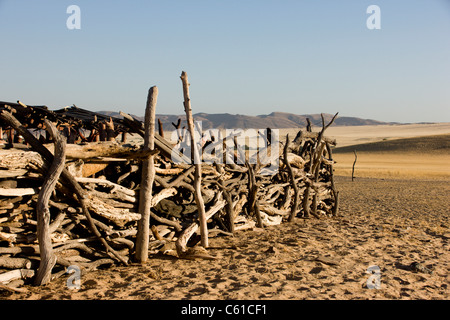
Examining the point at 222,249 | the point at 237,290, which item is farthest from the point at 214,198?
the point at 237,290

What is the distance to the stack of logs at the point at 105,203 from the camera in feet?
14.6

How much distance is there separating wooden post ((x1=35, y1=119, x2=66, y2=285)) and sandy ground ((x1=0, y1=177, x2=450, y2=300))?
19 centimetres

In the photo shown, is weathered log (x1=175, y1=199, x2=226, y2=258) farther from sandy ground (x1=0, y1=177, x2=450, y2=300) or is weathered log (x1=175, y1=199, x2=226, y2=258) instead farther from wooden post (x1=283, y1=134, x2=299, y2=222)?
wooden post (x1=283, y1=134, x2=299, y2=222)

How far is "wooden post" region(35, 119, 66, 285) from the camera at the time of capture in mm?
4359

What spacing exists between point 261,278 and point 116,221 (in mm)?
1999

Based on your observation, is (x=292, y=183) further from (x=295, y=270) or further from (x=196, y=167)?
(x=295, y=270)

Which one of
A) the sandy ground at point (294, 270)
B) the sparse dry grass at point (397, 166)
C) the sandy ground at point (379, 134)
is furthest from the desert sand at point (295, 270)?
the sandy ground at point (379, 134)

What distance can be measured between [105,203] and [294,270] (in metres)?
2.61

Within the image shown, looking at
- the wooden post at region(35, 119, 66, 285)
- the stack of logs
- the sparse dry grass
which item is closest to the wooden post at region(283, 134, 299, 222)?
the stack of logs

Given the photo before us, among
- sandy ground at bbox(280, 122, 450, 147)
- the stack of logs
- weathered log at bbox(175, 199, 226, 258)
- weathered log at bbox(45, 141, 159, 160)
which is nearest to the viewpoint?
the stack of logs

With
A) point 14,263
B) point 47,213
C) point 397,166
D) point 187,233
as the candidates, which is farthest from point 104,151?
point 397,166

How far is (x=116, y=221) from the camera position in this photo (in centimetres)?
529

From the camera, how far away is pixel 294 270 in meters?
5.36
